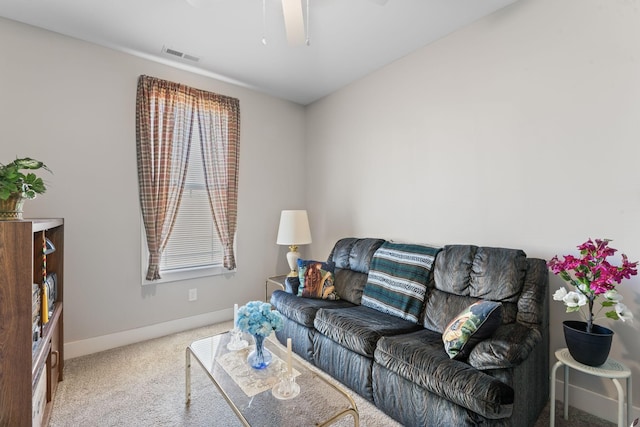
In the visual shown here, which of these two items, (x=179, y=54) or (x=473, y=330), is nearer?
(x=473, y=330)

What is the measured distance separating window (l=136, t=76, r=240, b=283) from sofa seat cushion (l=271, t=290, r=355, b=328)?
0.93m

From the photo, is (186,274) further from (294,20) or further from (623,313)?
(623,313)

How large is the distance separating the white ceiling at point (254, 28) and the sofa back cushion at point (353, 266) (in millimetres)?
1812

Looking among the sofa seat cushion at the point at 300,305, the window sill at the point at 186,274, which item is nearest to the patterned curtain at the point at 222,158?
the window sill at the point at 186,274

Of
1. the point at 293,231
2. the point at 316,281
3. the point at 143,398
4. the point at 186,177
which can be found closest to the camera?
the point at 143,398

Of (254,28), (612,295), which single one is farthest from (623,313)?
(254,28)

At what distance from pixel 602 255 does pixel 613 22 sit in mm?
1396

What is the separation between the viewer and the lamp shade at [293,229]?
337 centimetres

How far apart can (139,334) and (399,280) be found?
2481mm

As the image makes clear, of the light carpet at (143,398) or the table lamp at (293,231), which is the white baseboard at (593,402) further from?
the table lamp at (293,231)

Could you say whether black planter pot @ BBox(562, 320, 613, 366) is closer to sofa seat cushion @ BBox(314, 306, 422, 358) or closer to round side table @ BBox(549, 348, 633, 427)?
round side table @ BBox(549, 348, 633, 427)

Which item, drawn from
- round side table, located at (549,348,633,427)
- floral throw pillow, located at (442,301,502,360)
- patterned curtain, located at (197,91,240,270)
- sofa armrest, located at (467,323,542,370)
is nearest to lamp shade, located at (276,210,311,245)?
patterned curtain, located at (197,91,240,270)

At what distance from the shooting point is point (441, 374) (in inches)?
59.8

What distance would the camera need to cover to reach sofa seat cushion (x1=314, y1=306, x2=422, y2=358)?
6.44 ft
